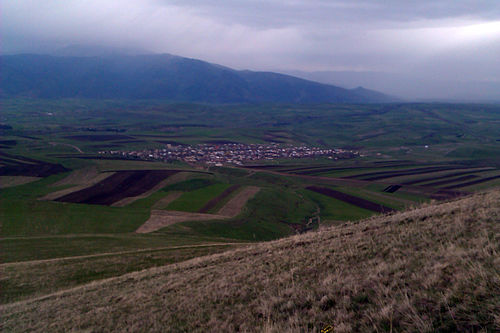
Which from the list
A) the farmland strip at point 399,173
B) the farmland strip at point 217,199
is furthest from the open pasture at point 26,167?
the farmland strip at point 399,173

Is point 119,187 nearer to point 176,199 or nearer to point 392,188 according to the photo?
point 176,199

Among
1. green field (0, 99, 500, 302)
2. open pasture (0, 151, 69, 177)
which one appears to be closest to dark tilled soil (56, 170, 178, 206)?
green field (0, 99, 500, 302)

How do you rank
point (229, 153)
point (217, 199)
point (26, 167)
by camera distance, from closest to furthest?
point (217, 199) < point (26, 167) < point (229, 153)

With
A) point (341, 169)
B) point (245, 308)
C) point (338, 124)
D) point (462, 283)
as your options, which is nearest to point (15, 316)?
point (245, 308)

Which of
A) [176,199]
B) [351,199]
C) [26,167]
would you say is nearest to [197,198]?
[176,199]

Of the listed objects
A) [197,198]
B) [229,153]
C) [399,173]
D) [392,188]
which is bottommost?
[197,198]

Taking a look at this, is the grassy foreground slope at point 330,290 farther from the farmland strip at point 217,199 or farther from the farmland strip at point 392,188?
the farmland strip at point 392,188
